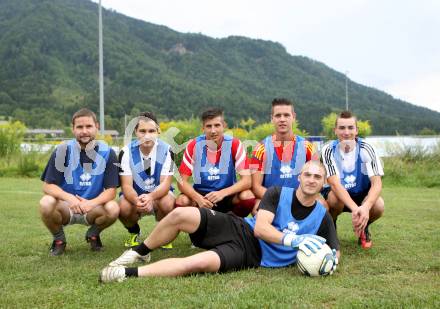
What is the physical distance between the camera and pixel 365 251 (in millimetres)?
5781

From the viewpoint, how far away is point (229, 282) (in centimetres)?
430

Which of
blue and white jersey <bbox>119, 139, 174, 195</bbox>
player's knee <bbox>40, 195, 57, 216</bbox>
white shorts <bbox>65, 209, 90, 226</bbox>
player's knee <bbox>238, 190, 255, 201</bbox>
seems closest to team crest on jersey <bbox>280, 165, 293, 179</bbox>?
player's knee <bbox>238, 190, 255, 201</bbox>

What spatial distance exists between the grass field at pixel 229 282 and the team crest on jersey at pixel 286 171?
1.05 metres

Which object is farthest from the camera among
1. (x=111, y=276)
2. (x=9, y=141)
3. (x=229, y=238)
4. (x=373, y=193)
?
(x=9, y=141)

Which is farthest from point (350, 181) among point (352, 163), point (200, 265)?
point (200, 265)

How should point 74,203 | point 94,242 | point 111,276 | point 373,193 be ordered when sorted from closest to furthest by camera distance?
1. point 111,276
2. point 74,203
3. point 373,193
4. point 94,242

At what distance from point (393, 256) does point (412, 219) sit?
3185 mm

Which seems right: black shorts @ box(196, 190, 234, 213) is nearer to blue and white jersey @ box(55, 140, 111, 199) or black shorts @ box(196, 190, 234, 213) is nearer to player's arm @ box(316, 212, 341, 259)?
blue and white jersey @ box(55, 140, 111, 199)

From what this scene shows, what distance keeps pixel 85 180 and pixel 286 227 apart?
7.91 ft

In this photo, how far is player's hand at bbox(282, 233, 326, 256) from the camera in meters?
4.61

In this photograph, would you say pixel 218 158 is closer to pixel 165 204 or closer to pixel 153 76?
pixel 165 204

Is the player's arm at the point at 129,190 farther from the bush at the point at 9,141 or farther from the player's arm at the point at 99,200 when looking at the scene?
the bush at the point at 9,141

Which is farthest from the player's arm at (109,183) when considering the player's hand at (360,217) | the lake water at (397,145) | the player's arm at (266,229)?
the lake water at (397,145)

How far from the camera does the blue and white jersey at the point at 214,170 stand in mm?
6223
